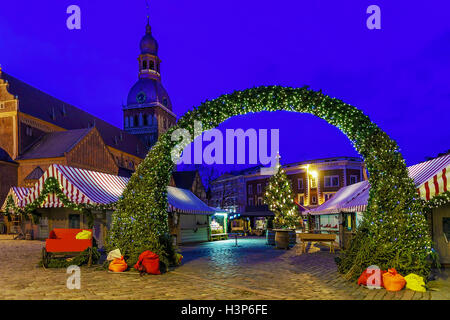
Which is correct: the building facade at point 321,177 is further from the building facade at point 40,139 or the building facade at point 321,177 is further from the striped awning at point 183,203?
the striped awning at point 183,203

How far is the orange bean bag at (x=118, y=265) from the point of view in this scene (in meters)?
10.2

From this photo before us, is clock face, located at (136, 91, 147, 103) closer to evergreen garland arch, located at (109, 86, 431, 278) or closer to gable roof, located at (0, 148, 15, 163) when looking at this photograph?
gable roof, located at (0, 148, 15, 163)

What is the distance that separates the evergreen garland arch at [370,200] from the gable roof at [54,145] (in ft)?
98.9

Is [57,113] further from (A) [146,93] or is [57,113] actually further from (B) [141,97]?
(A) [146,93]

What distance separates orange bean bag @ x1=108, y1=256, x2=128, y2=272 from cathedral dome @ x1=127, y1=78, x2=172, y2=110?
70.9 metres

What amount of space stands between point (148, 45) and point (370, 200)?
79683 mm

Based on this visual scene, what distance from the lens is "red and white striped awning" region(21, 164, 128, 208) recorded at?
17.5 meters

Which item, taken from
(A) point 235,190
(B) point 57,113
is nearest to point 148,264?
(B) point 57,113

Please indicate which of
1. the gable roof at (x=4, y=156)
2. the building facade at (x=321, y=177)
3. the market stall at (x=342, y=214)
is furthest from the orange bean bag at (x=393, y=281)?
the gable roof at (x=4, y=156)

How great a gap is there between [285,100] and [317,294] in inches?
206

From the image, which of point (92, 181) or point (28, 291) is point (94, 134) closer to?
point (92, 181)

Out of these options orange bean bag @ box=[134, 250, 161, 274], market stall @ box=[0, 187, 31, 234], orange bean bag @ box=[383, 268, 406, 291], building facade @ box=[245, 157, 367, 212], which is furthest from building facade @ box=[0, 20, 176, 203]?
orange bean bag @ box=[383, 268, 406, 291]

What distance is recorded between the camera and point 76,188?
57.9 feet
